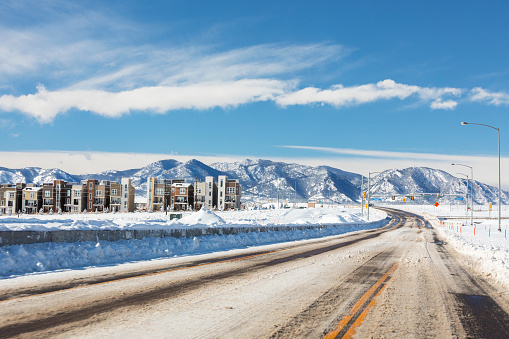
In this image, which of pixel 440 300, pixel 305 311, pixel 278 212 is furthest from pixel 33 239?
pixel 278 212

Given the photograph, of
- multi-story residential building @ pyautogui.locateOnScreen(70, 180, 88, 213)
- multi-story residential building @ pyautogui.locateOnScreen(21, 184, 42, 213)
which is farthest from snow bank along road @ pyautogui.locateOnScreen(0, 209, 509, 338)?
multi-story residential building @ pyautogui.locateOnScreen(21, 184, 42, 213)

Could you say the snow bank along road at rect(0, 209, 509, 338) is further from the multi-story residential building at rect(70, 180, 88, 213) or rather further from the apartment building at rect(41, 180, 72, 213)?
the apartment building at rect(41, 180, 72, 213)

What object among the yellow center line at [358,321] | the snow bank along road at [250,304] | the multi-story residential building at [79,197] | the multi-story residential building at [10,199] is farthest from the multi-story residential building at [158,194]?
the yellow center line at [358,321]

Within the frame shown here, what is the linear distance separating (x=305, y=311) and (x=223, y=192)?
122m

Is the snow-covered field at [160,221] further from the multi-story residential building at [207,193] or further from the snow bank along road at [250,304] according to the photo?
the multi-story residential building at [207,193]

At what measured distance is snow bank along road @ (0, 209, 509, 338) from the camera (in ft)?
19.3

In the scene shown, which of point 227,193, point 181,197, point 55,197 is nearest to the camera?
point 55,197

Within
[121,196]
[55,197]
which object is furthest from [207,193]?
[55,197]

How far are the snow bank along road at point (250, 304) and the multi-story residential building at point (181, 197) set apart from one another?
114202 millimetres

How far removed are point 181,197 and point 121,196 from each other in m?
18.5

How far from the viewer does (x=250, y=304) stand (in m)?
7.43

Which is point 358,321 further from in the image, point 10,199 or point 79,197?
point 10,199

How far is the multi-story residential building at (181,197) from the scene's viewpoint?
12494 cm

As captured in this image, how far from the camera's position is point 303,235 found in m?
32.2
